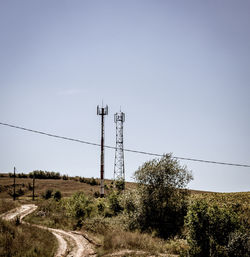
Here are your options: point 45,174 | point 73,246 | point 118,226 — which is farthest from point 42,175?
point 73,246

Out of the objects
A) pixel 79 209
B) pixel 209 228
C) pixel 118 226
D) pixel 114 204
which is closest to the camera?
pixel 209 228

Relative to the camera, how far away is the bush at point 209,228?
40.7ft

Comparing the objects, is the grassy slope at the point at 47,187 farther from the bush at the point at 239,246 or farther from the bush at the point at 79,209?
the bush at the point at 239,246

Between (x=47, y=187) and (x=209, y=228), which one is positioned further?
(x=47, y=187)

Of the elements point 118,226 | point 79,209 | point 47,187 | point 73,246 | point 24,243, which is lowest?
point 47,187

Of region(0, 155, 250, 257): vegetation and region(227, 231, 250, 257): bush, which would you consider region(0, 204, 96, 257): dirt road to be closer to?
region(0, 155, 250, 257): vegetation

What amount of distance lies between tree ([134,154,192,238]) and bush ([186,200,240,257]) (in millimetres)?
11751

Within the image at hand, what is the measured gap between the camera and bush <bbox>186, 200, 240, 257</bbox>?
40.7 ft

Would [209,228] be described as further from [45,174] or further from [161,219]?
[45,174]

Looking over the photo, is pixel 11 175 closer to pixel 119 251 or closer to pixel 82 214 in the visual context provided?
pixel 82 214

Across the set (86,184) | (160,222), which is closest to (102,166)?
(160,222)

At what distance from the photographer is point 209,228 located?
13164 millimetres

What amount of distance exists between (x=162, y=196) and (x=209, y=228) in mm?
13082

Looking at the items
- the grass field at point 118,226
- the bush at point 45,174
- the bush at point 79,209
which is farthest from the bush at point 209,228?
the bush at point 45,174
